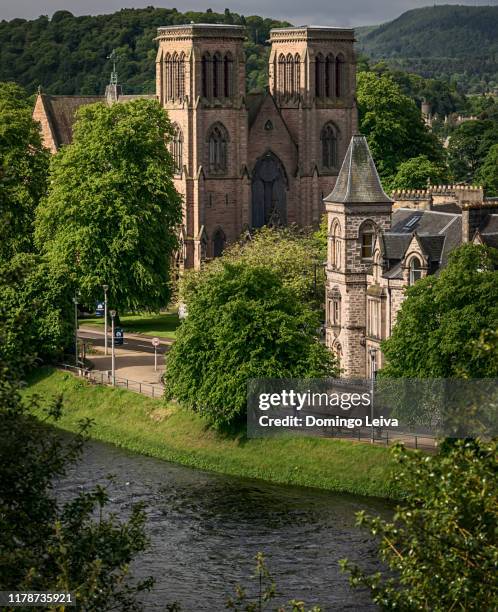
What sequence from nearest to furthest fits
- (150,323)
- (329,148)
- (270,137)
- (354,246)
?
(354,246)
(150,323)
(270,137)
(329,148)

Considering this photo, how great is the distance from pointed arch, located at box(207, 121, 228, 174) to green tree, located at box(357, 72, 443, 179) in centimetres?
1693

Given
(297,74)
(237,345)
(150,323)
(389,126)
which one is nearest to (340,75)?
(297,74)

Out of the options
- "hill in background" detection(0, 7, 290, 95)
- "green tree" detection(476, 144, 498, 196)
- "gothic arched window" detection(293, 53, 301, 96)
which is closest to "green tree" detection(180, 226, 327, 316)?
"gothic arched window" detection(293, 53, 301, 96)

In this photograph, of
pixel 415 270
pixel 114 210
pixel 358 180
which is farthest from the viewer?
pixel 114 210

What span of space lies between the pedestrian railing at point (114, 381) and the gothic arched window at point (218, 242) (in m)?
28.6

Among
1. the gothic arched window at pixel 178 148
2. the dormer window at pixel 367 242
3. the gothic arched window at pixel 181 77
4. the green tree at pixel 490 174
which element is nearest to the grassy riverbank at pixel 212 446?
the dormer window at pixel 367 242

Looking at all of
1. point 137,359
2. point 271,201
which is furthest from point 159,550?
point 271,201

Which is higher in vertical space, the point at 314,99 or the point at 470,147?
the point at 314,99

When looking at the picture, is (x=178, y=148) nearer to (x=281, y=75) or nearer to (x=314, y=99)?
(x=281, y=75)

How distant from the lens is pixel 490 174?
149750mm

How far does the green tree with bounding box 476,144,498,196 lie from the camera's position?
5531 inches

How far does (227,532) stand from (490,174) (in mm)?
90842

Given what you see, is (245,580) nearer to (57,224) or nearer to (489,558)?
(489,558)

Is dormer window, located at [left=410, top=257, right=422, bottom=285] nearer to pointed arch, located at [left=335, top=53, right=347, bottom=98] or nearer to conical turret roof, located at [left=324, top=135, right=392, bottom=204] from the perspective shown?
conical turret roof, located at [left=324, top=135, right=392, bottom=204]
